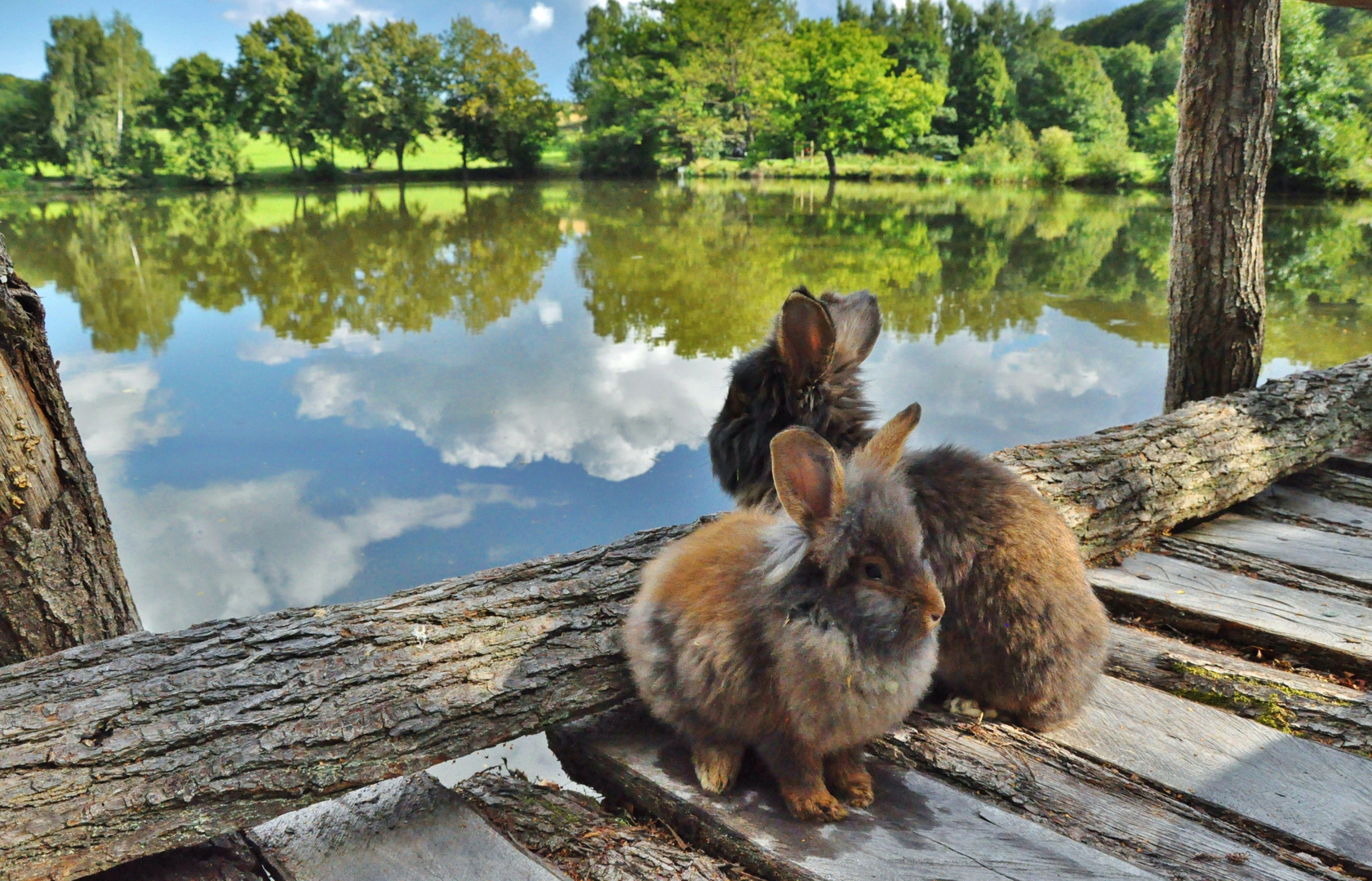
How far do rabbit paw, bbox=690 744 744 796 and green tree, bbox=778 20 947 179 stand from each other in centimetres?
4132

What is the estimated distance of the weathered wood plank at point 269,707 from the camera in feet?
5.60

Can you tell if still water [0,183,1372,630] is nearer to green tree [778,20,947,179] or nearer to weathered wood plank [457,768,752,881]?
weathered wood plank [457,768,752,881]

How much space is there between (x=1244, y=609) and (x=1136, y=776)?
1.22 m

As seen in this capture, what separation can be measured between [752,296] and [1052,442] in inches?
311

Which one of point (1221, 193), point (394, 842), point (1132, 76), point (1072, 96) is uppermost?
point (1132, 76)

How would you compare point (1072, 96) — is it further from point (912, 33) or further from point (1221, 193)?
point (1221, 193)

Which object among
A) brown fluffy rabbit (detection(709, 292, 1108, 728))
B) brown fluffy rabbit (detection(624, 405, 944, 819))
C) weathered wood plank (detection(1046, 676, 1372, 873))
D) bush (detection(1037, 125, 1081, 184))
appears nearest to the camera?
brown fluffy rabbit (detection(624, 405, 944, 819))

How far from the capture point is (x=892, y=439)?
1.88 metres

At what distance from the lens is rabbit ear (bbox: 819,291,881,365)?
255 centimetres

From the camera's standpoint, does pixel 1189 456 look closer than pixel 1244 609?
No

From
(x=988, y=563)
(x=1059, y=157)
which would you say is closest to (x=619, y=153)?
(x=1059, y=157)

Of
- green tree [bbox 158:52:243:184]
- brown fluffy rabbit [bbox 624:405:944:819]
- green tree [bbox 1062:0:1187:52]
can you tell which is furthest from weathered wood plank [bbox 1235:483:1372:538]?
green tree [bbox 158:52:243:184]

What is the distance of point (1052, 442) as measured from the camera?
12.1ft

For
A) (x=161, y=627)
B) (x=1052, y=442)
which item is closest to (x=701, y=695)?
(x=1052, y=442)
